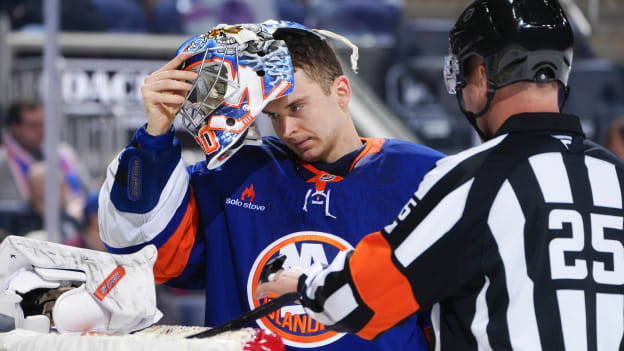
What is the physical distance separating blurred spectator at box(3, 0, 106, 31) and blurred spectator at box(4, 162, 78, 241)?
856 mm

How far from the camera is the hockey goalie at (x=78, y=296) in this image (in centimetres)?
132

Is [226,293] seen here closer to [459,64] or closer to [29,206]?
[459,64]

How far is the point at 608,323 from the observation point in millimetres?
1224

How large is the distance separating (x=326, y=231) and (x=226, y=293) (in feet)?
0.81

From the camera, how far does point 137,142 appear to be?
5.15ft

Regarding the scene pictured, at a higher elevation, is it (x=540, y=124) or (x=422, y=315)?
(x=540, y=124)

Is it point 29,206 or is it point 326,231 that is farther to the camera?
point 29,206

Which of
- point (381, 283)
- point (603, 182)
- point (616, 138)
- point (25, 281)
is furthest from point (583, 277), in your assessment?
point (616, 138)

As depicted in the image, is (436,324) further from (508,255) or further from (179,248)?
(179,248)

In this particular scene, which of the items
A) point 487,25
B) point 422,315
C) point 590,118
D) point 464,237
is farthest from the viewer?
point 590,118

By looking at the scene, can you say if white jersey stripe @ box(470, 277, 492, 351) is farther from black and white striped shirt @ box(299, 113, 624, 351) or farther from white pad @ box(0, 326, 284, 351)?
white pad @ box(0, 326, 284, 351)

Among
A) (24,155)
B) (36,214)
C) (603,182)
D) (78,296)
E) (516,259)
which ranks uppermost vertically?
(603,182)

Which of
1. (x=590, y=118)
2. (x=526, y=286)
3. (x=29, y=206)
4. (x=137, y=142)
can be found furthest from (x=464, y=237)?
(x=590, y=118)

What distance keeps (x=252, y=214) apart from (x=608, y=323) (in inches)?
28.1
